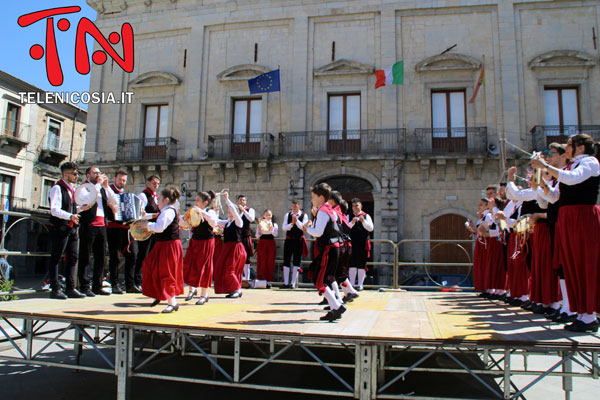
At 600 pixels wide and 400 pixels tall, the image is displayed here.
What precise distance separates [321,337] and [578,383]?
16.6ft

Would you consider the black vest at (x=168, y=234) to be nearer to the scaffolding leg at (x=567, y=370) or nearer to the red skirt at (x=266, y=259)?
the scaffolding leg at (x=567, y=370)

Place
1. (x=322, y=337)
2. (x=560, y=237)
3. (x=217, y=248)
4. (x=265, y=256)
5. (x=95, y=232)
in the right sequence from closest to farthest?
(x=322, y=337) → (x=560, y=237) → (x=95, y=232) → (x=217, y=248) → (x=265, y=256)

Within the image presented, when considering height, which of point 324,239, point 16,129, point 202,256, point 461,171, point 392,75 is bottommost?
point 202,256

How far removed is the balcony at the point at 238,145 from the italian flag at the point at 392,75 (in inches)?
202

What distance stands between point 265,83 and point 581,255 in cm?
1577

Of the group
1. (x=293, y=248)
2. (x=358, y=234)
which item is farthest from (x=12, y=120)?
(x=358, y=234)

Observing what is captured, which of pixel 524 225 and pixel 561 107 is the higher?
pixel 561 107

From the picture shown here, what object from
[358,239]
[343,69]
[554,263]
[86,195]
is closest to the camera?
[554,263]

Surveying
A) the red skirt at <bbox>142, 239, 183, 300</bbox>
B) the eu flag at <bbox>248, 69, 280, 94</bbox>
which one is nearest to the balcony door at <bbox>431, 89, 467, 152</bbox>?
the eu flag at <bbox>248, 69, 280, 94</bbox>

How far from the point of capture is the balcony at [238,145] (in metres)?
19.3

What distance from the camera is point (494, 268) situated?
7684 millimetres

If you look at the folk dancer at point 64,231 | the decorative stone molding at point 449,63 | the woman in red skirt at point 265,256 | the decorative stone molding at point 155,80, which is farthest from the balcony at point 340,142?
the folk dancer at point 64,231

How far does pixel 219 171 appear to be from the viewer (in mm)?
19781

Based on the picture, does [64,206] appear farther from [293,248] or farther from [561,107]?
[561,107]
